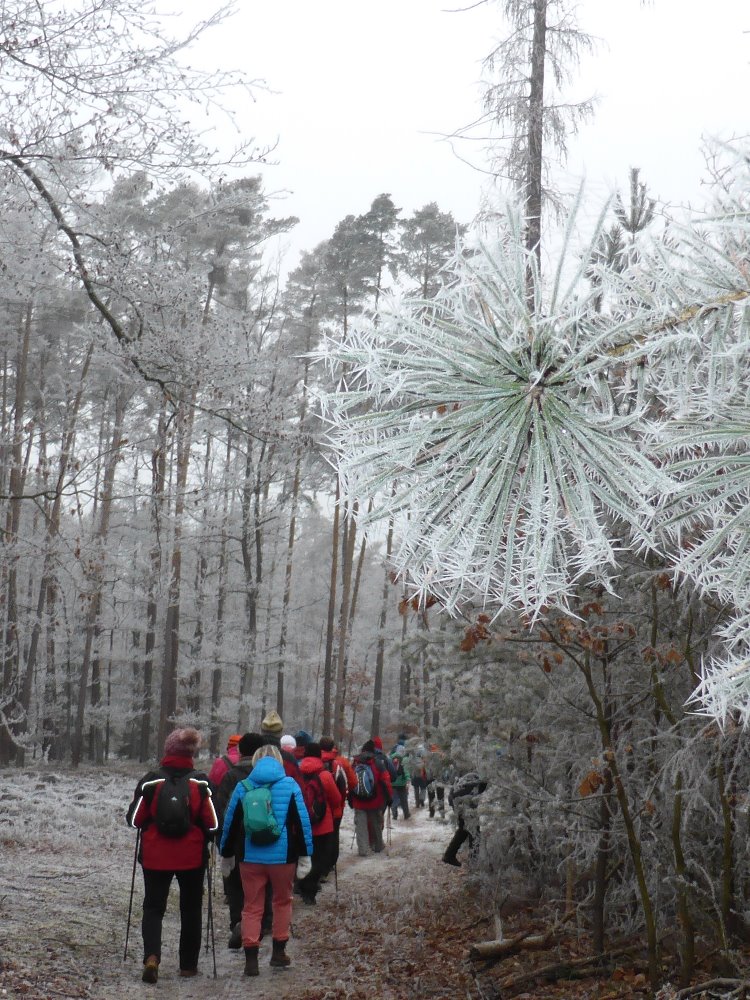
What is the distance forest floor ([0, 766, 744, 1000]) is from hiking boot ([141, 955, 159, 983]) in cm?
6

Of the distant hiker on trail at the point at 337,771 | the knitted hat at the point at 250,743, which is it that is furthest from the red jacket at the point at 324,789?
the knitted hat at the point at 250,743

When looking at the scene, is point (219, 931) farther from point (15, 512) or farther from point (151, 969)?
point (15, 512)

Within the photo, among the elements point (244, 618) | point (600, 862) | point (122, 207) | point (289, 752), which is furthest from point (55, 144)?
point (244, 618)

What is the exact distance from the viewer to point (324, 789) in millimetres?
8703

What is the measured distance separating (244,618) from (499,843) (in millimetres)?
20200

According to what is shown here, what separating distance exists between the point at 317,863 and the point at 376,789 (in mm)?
3117

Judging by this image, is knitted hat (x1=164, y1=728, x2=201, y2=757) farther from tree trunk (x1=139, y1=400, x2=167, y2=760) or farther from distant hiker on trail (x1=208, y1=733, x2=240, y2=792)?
tree trunk (x1=139, y1=400, x2=167, y2=760)

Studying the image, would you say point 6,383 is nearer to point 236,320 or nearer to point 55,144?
A: point 236,320

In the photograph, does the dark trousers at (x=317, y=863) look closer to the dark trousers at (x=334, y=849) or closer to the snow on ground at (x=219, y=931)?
the dark trousers at (x=334, y=849)

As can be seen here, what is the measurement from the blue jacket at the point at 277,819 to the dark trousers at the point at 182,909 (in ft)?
1.10

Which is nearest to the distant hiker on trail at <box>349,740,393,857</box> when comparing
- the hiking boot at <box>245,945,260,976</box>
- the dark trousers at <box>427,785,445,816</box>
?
the dark trousers at <box>427,785,445,816</box>

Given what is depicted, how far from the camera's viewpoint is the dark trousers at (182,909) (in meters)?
5.86

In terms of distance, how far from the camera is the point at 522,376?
3.66 feet

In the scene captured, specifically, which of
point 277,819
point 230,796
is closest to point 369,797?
point 230,796
